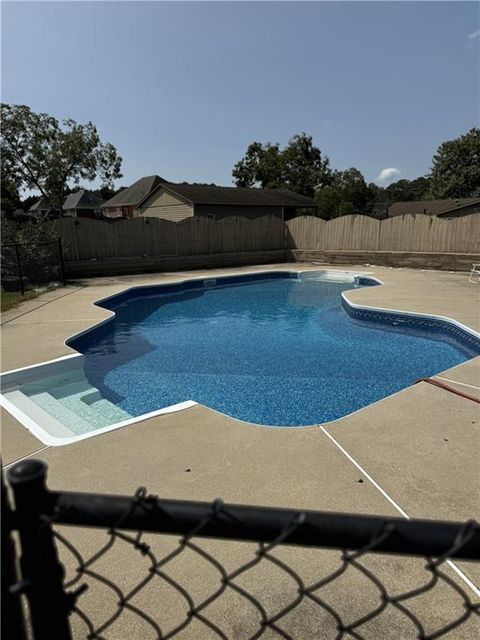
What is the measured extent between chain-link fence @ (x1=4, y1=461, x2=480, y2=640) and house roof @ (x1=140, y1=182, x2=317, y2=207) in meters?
22.4

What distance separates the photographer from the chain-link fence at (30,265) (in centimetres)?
1065

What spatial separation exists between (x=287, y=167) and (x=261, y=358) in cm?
3994

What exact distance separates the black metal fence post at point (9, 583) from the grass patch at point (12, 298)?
360 inches

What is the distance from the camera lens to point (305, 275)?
50.4 ft

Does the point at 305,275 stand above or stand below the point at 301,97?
below

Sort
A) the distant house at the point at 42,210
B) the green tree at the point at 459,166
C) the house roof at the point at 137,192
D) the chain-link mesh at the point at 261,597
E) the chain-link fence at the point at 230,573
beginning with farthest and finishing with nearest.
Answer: the green tree at the point at 459,166 → the house roof at the point at 137,192 → the distant house at the point at 42,210 → the chain-link mesh at the point at 261,597 → the chain-link fence at the point at 230,573

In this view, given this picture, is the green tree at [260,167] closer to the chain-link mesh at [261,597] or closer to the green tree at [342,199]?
the green tree at [342,199]

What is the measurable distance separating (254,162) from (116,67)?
3437 cm

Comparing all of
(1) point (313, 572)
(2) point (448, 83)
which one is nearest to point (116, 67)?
(2) point (448, 83)

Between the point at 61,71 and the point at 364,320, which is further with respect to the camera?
the point at 61,71

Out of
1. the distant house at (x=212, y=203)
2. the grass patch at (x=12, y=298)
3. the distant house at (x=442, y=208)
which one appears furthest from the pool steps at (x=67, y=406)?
the distant house at (x=442, y=208)

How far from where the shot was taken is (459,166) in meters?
42.4

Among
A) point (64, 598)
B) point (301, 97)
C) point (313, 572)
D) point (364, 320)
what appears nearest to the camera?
point (64, 598)

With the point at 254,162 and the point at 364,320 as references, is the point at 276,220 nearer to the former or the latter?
the point at 364,320
